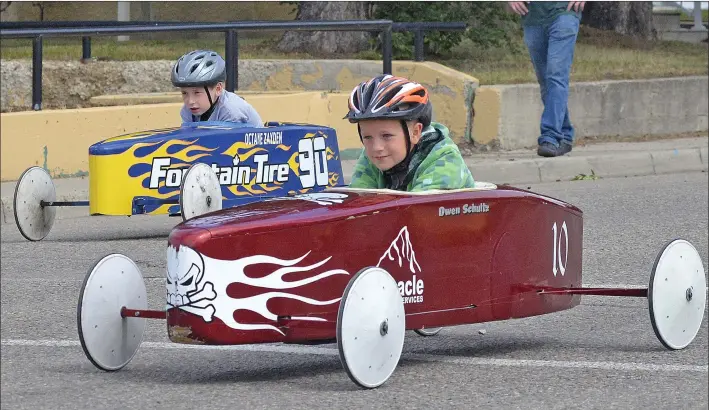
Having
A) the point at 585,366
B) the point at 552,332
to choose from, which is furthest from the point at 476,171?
the point at 585,366

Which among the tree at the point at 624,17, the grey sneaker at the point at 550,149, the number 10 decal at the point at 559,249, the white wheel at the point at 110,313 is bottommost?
the white wheel at the point at 110,313

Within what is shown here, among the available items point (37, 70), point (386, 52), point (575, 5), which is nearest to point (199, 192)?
point (37, 70)

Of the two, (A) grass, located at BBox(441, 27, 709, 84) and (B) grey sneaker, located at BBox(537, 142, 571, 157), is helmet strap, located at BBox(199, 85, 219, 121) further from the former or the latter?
(A) grass, located at BBox(441, 27, 709, 84)

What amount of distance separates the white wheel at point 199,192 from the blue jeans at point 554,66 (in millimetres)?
5229

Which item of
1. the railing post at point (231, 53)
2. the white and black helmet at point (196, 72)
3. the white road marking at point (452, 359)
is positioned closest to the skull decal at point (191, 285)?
the white road marking at point (452, 359)

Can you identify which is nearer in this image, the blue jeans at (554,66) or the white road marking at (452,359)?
the white road marking at (452,359)

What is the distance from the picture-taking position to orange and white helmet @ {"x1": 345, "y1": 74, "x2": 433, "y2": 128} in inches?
265

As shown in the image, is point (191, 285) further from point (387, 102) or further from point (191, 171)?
point (191, 171)

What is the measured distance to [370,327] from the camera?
5.88 metres

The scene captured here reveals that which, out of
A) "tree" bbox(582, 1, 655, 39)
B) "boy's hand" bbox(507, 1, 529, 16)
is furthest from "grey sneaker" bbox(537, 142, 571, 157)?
"tree" bbox(582, 1, 655, 39)

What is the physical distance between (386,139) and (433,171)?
0.28 meters

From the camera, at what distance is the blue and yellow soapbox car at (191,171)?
10.7 meters

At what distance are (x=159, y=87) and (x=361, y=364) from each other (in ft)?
40.4

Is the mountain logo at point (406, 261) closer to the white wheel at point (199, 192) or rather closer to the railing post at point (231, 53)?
the white wheel at point (199, 192)
